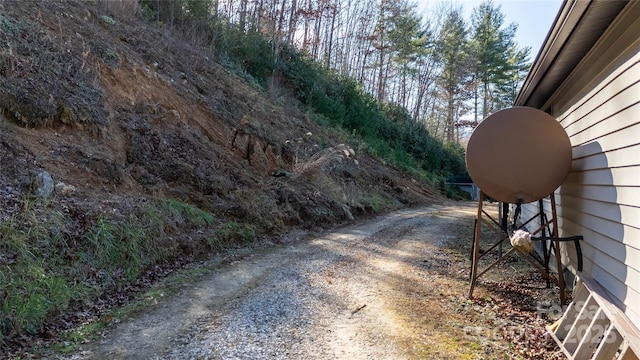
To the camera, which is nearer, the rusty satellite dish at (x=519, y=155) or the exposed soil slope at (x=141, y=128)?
the rusty satellite dish at (x=519, y=155)

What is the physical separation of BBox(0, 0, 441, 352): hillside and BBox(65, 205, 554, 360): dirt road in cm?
98

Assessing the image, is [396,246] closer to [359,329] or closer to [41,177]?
[359,329]

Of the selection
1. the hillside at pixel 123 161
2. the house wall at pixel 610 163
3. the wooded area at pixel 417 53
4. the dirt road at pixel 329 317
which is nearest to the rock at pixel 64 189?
the hillside at pixel 123 161

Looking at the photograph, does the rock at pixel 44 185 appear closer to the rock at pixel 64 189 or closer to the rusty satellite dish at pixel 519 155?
the rock at pixel 64 189

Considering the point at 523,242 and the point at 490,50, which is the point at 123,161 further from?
the point at 490,50

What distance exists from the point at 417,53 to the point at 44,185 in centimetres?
3375

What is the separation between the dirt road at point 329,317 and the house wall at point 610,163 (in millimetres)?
990

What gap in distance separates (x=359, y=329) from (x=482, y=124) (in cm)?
302

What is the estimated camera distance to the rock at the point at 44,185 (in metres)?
5.07

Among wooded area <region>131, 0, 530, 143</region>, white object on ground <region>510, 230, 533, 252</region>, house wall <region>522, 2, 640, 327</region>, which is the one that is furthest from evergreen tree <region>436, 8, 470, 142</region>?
white object on ground <region>510, 230, 533, 252</region>

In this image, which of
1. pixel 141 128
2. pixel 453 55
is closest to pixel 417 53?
pixel 453 55

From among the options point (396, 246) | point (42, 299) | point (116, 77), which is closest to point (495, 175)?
point (396, 246)

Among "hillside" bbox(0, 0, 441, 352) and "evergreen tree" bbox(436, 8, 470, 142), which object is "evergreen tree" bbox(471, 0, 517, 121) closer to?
"evergreen tree" bbox(436, 8, 470, 142)

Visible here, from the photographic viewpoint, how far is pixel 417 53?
34.7 meters
